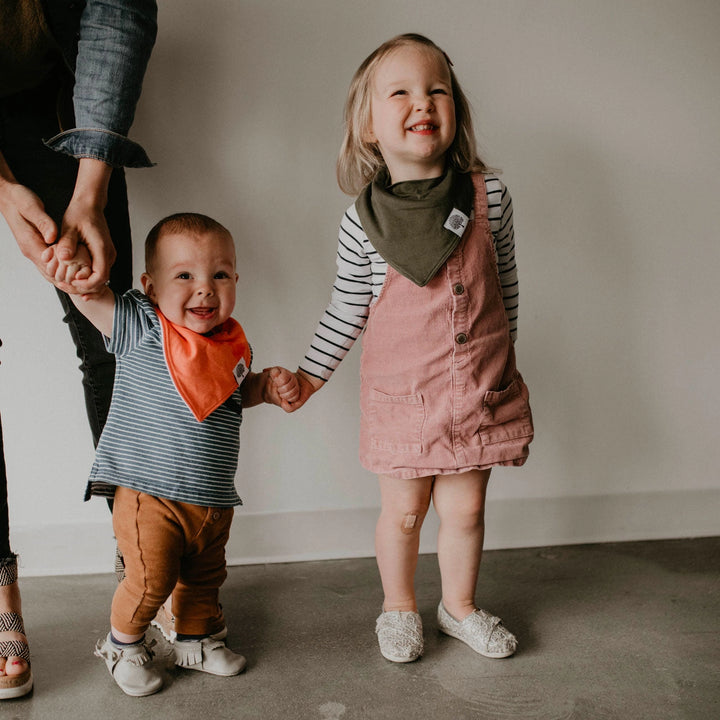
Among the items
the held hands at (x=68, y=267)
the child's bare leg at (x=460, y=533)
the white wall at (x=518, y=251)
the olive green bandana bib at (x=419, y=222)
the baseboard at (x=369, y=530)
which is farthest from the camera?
the baseboard at (x=369, y=530)

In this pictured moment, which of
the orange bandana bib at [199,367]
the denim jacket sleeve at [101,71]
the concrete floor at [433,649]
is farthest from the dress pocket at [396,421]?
the denim jacket sleeve at [101,71]

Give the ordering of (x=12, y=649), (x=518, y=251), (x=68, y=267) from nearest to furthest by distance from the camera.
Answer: (x=68, y=267) → (x=12, y=649) → (x=518, y=251)

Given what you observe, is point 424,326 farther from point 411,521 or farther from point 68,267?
point 68,267

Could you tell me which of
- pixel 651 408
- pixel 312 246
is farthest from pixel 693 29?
pixel 312 246

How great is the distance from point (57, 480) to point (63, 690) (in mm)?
511

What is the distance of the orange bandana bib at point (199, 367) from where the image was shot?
3.76ft

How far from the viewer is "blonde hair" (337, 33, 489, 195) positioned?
128cm

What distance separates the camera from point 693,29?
161cm

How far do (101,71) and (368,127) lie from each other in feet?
1.43

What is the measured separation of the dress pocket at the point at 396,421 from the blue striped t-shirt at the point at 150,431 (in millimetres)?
279

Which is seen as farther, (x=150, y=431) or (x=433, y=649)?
(x=433, y=649)

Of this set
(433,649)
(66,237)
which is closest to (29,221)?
(66,237)

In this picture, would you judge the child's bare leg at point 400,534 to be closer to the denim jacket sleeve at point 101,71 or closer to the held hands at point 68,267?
the held hands at point 68,267

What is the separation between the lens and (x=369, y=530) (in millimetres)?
1707
